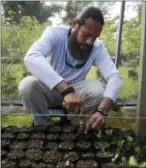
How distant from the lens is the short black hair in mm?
1014

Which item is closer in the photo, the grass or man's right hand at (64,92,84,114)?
man's right hand at (64,92,84,114)

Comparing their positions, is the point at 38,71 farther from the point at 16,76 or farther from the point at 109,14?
the point at 109,14

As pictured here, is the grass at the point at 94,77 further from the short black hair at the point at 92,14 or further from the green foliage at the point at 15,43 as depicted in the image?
the short black hair at the point at 92,14

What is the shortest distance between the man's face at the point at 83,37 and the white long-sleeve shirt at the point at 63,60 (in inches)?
0.8

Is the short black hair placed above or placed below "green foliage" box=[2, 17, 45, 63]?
above

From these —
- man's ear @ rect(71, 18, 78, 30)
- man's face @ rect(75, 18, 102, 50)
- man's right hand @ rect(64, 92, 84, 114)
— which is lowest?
man's right hand @ rect(64, 92, 84, 114)

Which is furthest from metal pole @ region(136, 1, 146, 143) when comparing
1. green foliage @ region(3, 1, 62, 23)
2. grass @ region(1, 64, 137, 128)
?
green foliage @ region(3, 1, 62, 23)

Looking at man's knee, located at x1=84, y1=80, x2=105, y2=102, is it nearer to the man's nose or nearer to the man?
the man

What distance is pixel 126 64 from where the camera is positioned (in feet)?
3.70

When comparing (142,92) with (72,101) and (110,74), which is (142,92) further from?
(72,101)

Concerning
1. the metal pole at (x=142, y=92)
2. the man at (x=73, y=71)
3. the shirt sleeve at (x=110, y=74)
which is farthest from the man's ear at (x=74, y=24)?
the metal pole at (x=142, y=92)

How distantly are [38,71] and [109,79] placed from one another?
0.76 feet

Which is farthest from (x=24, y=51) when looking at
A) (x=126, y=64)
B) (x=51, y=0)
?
(x=126, y=64)

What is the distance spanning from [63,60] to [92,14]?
0.56 feet
